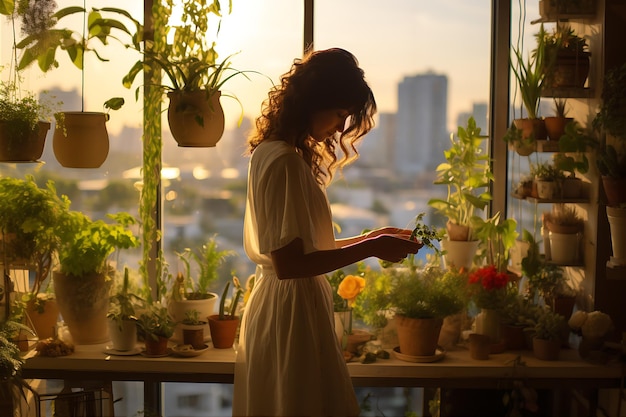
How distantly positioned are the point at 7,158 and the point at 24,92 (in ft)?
1.35

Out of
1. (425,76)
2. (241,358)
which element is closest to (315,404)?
(241,358)

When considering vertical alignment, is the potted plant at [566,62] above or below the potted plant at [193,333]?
above

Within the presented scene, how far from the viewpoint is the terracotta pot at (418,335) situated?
3.17m

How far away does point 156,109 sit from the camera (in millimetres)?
3410

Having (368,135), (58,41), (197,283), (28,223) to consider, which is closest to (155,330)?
(197,283)

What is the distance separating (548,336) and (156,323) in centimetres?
161

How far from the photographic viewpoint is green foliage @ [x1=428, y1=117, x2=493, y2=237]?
3.53 meters

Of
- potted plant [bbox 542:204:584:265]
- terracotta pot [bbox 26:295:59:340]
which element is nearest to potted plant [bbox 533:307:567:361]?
potted plant [bbox 542:204:584:265]

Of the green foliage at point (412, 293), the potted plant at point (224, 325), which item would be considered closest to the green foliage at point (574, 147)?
the green foliage at point (412, 293)

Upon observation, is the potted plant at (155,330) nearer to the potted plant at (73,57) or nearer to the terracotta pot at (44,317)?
the terracotta pot at (44,317)

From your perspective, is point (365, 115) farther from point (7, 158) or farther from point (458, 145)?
point (7, 158)

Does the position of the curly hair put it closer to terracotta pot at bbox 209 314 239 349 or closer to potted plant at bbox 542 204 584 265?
terracotta pot at bbox 209 314 239 349

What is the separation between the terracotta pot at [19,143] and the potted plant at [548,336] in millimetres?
2152

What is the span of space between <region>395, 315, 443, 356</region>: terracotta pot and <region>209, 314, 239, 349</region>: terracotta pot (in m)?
0.69
